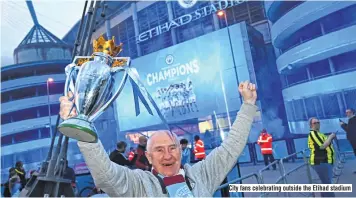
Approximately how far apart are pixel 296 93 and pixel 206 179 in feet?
7.69

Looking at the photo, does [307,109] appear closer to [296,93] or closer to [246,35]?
[296,93]

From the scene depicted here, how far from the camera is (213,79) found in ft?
10.5

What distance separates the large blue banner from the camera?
3131 millimetres

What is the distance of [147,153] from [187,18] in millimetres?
3146

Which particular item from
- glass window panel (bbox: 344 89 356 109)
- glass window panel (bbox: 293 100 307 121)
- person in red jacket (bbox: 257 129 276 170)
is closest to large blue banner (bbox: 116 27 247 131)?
person in red jacket (bbox: 257 129 276 170)

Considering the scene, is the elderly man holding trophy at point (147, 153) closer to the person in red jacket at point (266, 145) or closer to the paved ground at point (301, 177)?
the paved ground at point (301, 177)

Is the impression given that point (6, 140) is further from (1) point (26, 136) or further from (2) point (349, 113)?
(2) point (349, 113)

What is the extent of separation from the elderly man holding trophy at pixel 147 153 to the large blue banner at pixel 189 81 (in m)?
2.30

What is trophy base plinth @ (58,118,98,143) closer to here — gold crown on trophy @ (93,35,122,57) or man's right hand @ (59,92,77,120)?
man's right hand @ (59,92,77,120)

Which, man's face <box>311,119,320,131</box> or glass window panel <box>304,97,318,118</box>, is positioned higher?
glass window panel <box>304,97,318,118</box>

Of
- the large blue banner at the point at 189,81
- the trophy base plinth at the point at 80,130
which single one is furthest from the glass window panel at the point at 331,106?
the trophy base plinth at the point at 80,130

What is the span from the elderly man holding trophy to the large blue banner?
7.56 ft

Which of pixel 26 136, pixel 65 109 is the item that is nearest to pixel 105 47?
pixel 65 109

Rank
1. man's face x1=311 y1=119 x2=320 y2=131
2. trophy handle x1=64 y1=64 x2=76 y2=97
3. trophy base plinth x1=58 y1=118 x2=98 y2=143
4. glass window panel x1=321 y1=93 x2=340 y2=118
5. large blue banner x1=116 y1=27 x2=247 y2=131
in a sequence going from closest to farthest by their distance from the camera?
trophy base plinth x1=58 y1=118 x2=98 y2=143
trophy handle x1=64 y1=64 x2=76 y2=97
man's face x1=311 y1=119 x2=320 y2=131
glass window panel x1=321 y1=93 x2=340 y2=118
large blue banner x1=116 y1=27 x2=247 y2=131
